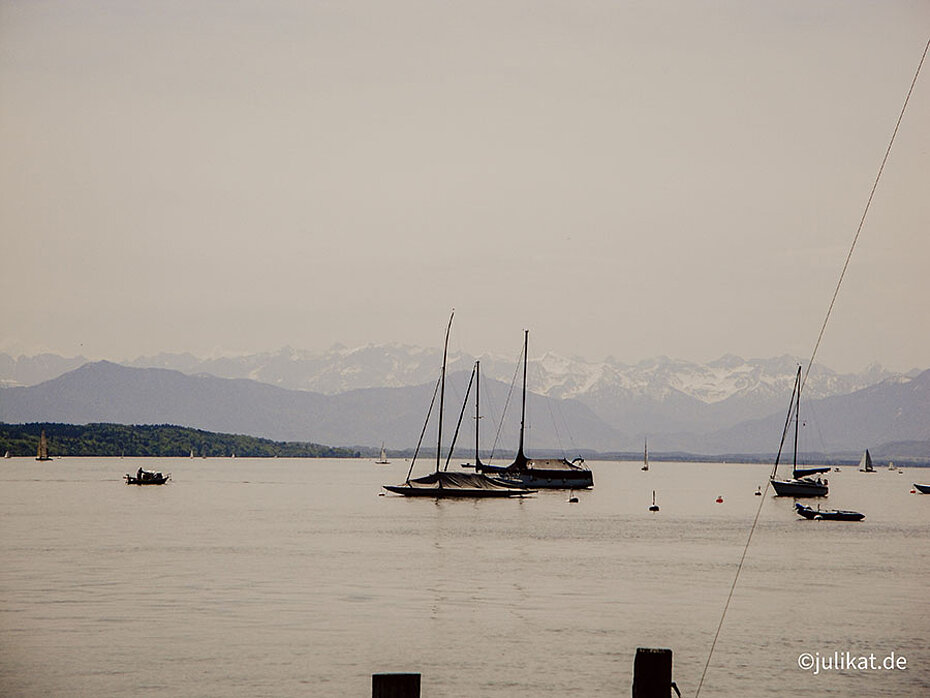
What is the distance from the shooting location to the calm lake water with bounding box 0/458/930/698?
123ft

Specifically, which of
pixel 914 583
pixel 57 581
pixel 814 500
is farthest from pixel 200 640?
pixel 814 500

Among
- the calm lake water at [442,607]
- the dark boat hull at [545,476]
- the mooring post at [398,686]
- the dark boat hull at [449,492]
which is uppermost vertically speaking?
the dark boat hull at [545,476]

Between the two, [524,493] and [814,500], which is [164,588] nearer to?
[524,493]

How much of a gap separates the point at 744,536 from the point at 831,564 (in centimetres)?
2603

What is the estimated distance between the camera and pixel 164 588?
5609cm

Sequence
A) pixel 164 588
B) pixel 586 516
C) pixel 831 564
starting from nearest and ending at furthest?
1. pixel 164 588
2. pixel 831 564
3. pixel 586 516

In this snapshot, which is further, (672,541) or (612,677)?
(672,541)

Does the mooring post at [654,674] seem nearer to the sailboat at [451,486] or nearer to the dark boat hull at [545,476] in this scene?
the sailboat at [451,486]

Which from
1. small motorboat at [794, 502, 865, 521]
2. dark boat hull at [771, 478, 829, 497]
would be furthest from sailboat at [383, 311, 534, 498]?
dark boat hull at [771, 478, 829, 497]

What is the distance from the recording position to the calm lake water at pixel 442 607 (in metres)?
37.6
